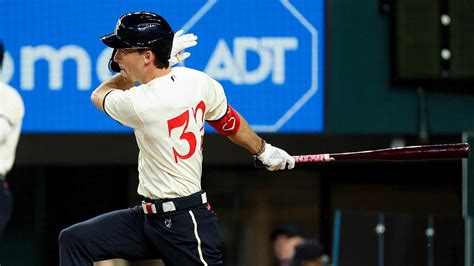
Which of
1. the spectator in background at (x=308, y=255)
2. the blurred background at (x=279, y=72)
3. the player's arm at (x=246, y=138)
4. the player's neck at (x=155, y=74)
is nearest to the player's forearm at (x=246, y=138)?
the player's arm at (x=246, y=138)

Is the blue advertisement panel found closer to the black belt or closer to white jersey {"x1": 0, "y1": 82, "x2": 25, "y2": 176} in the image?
white jersey {"x1": 0, "y1": 82, "x2": 25, "y2": 176}

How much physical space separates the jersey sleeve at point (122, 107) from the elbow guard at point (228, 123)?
0.53 meters

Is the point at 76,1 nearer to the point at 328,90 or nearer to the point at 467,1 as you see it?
the point at 328,90

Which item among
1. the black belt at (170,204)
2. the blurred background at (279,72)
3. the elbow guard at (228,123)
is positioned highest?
the blurred background at (279,72)

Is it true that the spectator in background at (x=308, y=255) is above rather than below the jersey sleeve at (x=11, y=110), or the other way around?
below

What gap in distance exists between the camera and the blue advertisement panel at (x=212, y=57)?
11656mm

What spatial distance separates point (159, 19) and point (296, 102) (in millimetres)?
5659

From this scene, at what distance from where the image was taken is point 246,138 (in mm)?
6477

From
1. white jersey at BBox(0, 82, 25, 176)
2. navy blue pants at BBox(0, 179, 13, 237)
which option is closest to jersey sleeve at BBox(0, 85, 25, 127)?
white jersey at BBox(0, 82, 25, 176)

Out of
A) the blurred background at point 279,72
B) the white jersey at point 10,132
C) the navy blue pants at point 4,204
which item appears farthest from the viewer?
the blurred background at point 279,72

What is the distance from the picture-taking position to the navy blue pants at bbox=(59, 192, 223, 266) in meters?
5.97

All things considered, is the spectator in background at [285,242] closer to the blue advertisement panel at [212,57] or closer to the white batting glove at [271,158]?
the blue advertisement panel at [212,57]

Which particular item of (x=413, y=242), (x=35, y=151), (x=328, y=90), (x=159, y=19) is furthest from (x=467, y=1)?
(x=159, y=19)

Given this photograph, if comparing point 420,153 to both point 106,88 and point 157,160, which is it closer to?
point 157,160
